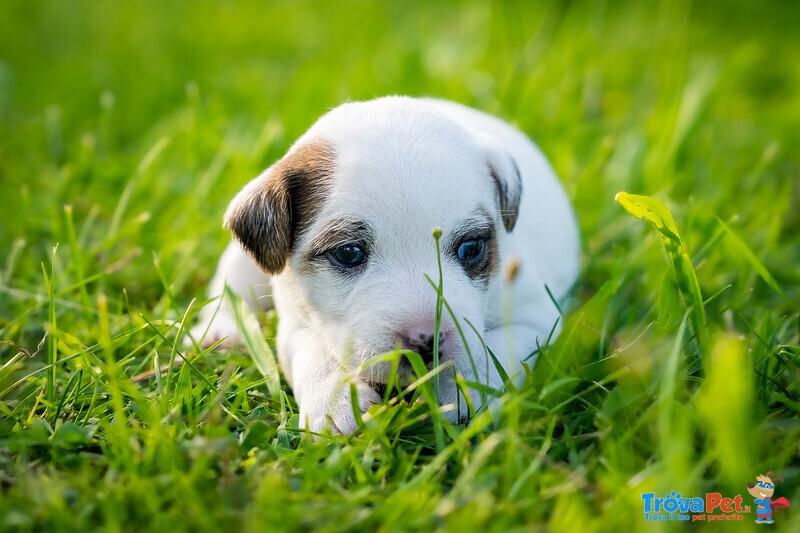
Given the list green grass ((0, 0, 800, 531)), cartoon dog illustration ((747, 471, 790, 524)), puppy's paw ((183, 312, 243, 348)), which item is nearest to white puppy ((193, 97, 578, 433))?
green grass ((0, 0, 800, 531))

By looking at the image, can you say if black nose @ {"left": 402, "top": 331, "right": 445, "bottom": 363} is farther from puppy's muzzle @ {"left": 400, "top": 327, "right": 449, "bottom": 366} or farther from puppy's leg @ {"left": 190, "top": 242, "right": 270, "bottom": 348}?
puppy's leg @ {"left": 190, "top": 242, "right": 270, "bottom": 348}

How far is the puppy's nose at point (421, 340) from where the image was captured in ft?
9.44

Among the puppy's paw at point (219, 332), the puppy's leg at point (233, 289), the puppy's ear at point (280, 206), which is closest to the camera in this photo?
the puppy's ear at point (280, 206)

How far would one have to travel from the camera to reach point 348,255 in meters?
3.21

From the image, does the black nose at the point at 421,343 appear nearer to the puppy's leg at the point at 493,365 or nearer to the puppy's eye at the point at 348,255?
the puppy's leg at the point at 493,365

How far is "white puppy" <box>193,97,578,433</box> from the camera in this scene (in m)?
3.04

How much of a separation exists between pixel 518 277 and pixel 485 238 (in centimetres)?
34

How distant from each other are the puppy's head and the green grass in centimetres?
36

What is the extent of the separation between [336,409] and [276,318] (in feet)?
3.58

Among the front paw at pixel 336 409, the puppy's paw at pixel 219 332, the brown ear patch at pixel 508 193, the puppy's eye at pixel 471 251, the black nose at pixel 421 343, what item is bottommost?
the puppy's paw at pixel 219 332

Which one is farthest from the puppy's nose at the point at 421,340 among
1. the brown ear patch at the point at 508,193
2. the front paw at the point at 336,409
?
the brown ear patch at the point at 508,193

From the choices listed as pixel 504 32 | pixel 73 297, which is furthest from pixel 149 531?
pixel 504 32

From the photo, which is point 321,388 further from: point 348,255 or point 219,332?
point 219,332

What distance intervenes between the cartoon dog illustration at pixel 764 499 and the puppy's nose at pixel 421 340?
3.71ft
